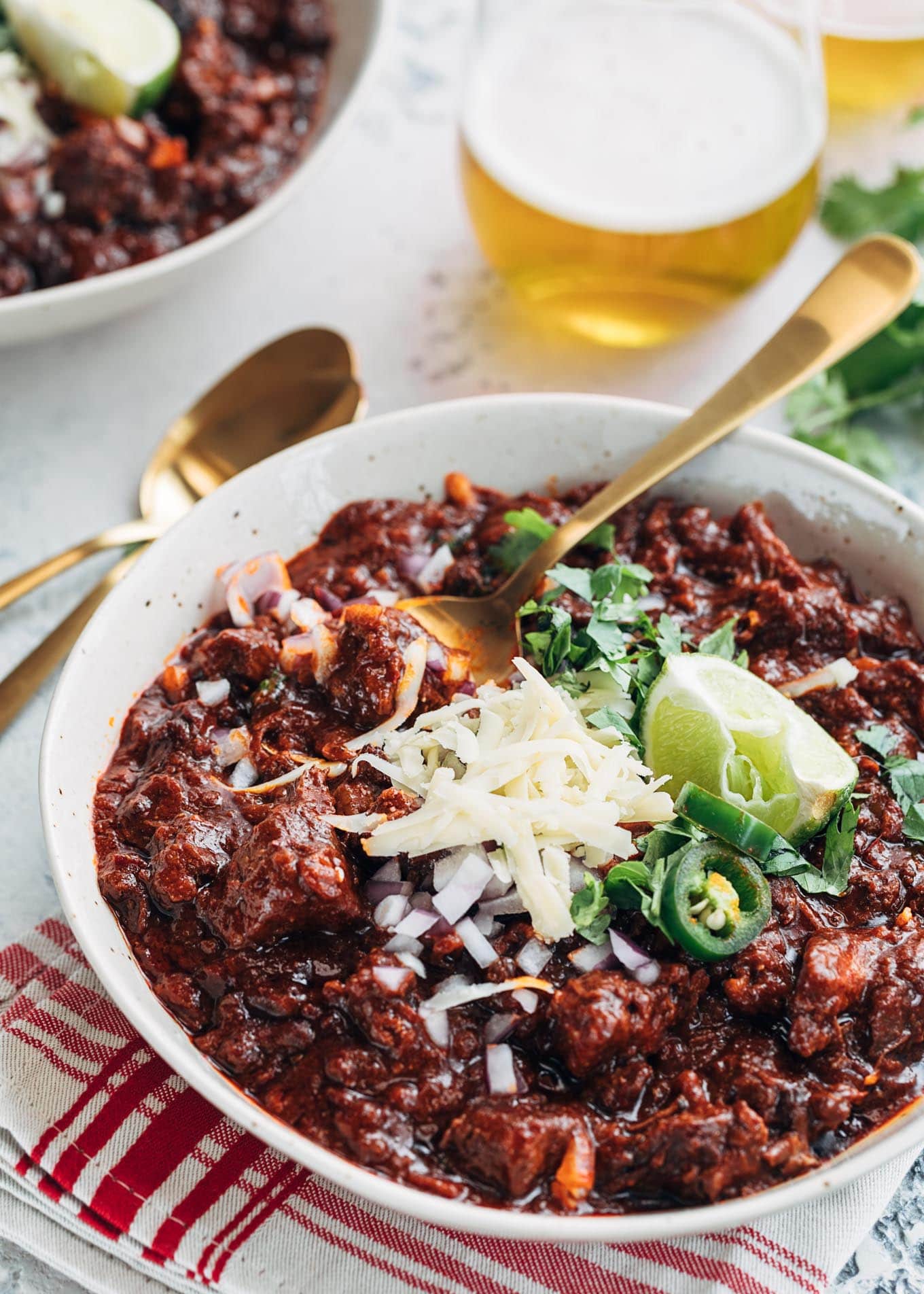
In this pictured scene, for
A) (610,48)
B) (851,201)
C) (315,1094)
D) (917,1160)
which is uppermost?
(610,48)

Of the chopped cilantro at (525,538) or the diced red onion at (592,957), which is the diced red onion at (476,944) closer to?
the diced red onion at (592,957)

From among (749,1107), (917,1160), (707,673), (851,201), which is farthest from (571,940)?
(851,201)

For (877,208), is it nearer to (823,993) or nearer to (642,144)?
(642,144)

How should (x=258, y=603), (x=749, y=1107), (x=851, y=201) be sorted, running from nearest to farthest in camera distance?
(x=749, y=1107) → (x=258, y=603) → (x=851, y=201)

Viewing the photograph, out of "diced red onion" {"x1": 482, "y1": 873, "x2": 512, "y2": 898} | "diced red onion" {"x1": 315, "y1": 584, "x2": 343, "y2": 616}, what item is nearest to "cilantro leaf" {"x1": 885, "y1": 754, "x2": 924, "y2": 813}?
"diced red onion" {"x1": 482, "y1": 873, "x2": 512, "y2": 898}

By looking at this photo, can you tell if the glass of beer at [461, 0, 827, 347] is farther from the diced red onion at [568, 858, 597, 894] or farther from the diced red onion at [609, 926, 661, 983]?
the diced red onion at [609, 926, 661, 983]

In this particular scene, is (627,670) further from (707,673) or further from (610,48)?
(610,48)
